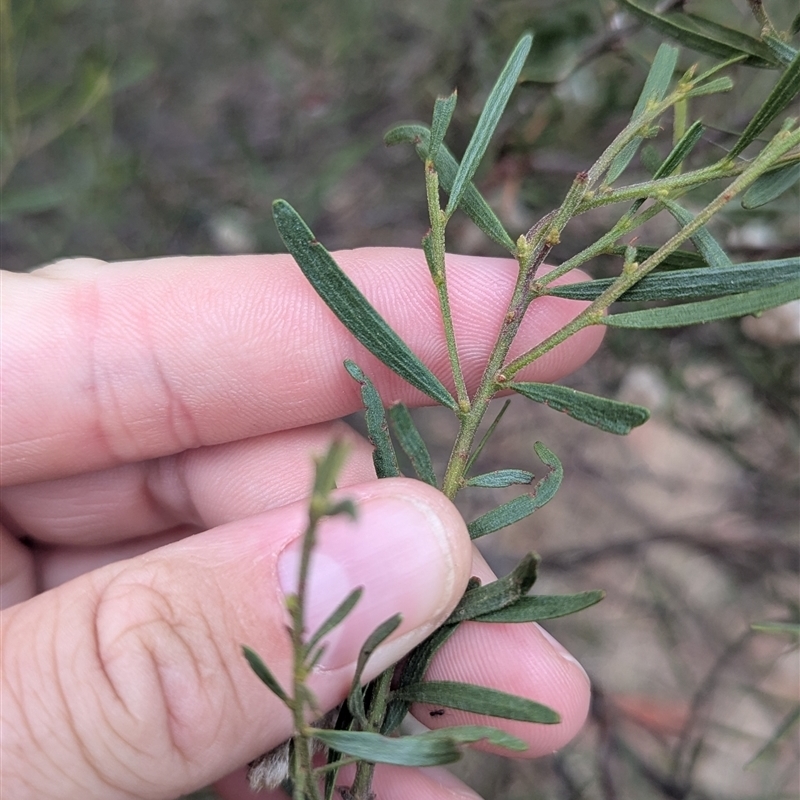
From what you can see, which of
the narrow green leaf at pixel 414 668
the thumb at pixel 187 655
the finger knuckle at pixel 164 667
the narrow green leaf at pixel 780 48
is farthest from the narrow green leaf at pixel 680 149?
the finger knuckle at pixel 164 667

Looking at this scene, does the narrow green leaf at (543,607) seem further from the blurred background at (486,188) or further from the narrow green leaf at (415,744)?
the blurred background at (486,188)

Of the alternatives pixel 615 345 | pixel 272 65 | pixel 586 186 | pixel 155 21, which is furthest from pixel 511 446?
pixel 586 186

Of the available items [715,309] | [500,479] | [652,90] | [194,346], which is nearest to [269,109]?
[194,346]

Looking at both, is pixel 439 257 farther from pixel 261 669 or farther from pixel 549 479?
pixel 261 669

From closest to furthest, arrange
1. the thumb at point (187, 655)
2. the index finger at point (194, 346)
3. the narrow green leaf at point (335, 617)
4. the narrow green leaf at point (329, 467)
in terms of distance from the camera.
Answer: the narrow green leaf at point (329, 467), the narrow green leaf at point (335, 617), the thumb at point (187, 655), the index finger at point (194, 346)

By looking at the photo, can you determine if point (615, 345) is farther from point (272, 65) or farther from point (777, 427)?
point (272, 65)
